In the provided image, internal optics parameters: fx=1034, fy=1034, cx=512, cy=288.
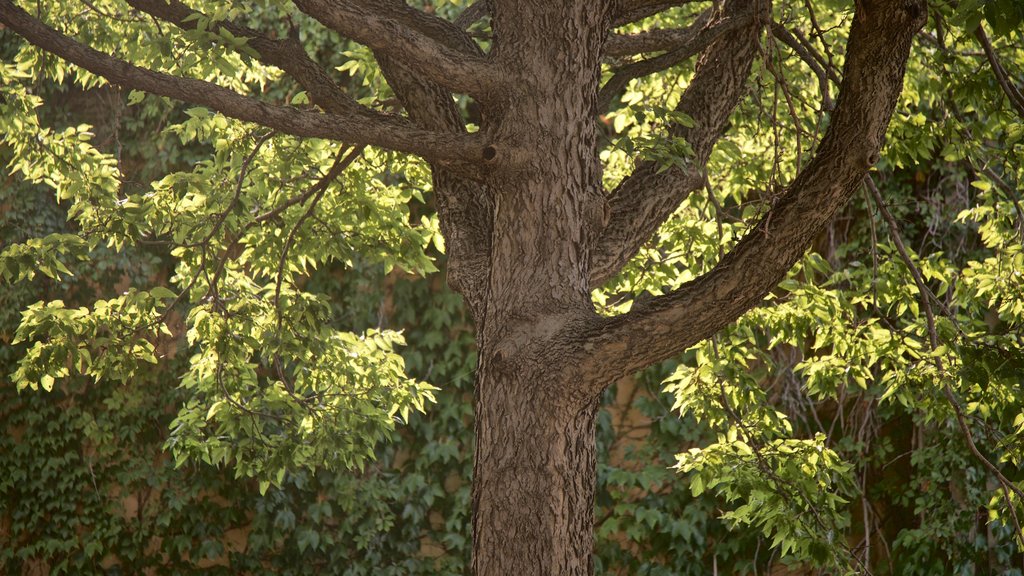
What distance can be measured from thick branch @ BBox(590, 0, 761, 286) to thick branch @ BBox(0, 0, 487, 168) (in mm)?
686

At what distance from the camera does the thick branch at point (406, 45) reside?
2797 mm

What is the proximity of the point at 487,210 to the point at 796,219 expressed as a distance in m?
1.12

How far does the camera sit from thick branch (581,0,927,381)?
2398mm

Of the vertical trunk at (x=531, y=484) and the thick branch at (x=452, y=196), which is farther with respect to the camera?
the thick branch at (x=452, y=196)

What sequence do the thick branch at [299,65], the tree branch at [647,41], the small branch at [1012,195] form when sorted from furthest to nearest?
the tree branch at [647,41] < the small branch at [1012,195] < the thick branch at [299,65]

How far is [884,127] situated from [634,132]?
7.01 ft

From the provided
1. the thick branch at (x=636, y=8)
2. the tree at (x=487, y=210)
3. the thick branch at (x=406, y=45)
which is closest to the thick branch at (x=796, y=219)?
the tree at (x=487, y=210)

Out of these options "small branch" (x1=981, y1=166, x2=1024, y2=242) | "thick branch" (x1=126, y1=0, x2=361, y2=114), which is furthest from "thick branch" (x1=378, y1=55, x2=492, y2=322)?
"small branch" (x1=981, y1=166, x2=1024, y2=242)

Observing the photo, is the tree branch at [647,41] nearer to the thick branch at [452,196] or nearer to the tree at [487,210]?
the tree at [487,210]

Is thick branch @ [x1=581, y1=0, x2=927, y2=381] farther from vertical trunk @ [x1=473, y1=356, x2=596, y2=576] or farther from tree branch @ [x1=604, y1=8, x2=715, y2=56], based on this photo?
tree branch @ [x1=604, y1=8, x2=715, y2=56]

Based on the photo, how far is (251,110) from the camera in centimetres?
276

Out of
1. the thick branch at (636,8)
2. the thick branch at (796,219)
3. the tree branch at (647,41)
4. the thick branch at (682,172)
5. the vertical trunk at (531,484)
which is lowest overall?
the vertical trunk at (531,484)

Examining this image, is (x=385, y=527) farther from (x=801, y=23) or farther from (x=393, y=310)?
(x=801, y=23)

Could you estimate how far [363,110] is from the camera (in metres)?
3.13
